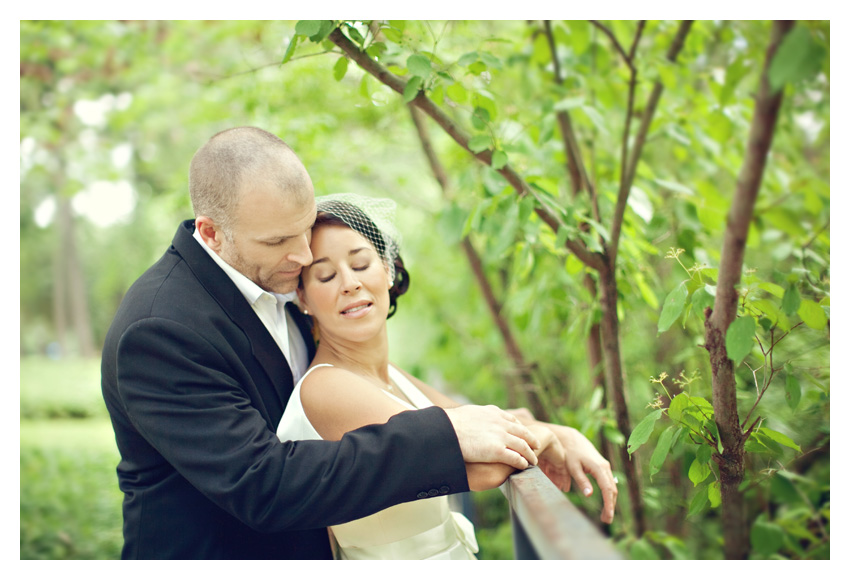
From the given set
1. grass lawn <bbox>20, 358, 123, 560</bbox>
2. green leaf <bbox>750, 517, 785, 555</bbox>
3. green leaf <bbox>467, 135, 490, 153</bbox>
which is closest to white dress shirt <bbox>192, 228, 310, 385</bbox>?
green leaf <bbox>467, 135, 490, 153</bbox>

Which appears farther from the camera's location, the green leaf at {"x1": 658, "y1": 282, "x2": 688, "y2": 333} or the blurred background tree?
the blurred background tree

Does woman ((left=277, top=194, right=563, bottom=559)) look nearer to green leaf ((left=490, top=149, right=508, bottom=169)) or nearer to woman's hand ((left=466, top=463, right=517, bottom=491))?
woman's hand ((left=466, top=463, right=517, bottom=491))

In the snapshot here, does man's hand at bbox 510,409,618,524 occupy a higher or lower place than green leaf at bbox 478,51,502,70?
lower

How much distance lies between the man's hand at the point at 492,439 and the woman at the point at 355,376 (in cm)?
23

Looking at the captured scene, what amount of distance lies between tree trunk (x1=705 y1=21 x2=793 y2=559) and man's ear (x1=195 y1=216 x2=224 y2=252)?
140 cm

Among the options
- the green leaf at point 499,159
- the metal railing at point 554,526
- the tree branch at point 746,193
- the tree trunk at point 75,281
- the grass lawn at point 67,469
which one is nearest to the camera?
the metal railing at point 554,526

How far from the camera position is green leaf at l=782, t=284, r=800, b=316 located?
144 centimetres

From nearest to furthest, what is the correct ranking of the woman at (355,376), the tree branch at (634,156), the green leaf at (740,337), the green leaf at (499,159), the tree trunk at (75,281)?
the green leaf at (740,337) → the woman at (355,376) → the green leaf at (499,159) → the tree branch at (634,156) → the tree trunk at (75,281)

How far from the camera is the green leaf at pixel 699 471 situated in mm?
1589

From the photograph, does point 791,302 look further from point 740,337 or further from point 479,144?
point 479,144

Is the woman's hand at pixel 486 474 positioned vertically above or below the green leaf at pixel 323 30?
below

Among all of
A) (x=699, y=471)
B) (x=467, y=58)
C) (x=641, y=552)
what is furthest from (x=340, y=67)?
(x=641, y=552)

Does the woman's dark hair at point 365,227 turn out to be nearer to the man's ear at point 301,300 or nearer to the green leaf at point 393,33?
the man's ear at point 301,300

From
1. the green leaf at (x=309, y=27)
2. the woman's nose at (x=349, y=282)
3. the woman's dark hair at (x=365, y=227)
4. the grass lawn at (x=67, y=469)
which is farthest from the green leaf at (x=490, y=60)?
the grass lawn at (x=67, y=469)
